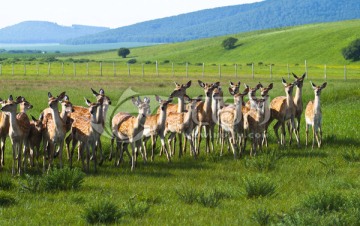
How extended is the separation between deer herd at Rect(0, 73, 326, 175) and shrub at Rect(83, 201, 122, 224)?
16.2 ft

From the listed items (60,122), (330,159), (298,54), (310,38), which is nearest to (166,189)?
(60,122)

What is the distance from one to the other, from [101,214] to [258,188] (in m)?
3.92

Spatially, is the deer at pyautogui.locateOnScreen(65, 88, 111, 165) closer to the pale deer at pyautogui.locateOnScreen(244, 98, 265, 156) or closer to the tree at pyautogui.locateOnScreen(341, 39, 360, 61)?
the pale deer at pyautogui.locateOnScreen(244, 98, 265, 156)

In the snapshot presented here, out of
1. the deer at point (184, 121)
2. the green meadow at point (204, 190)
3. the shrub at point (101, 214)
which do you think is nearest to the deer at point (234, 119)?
the green meadow at point (204, 190)

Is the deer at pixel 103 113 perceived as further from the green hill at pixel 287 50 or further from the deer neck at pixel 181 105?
the green hill at pixel 287 50

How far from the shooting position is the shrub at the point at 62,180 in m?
13.9

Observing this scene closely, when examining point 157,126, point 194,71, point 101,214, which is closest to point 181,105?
point 157,126

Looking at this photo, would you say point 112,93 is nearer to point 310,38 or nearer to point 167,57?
point 310,38

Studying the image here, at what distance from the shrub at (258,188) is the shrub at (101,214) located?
11.0 ft

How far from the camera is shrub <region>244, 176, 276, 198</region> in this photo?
43.5 feet

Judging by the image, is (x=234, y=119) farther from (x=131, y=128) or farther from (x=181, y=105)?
(x=131, y=128)

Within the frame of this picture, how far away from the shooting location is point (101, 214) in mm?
11039

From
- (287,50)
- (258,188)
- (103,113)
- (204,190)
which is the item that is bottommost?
(204,190)

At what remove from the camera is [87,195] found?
13.3m
